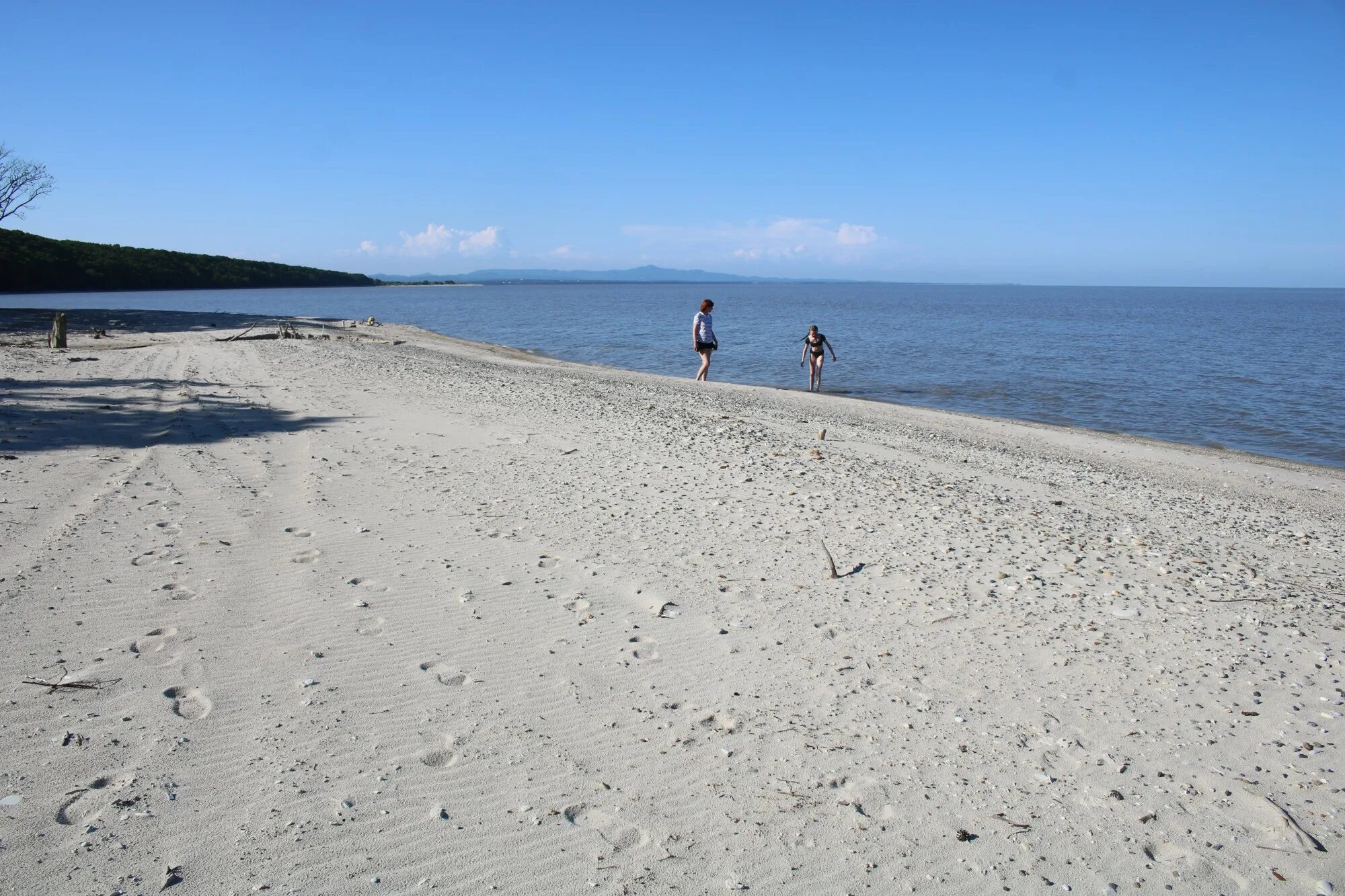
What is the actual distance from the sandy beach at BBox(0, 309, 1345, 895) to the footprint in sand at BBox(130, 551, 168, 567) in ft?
0.19

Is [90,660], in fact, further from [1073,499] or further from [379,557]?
[1073,499]

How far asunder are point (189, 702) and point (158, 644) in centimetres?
74

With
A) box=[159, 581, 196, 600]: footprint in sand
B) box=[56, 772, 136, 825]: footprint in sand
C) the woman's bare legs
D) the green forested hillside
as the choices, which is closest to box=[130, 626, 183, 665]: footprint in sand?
box=[159, 581, 196, 600]: footprint in sand

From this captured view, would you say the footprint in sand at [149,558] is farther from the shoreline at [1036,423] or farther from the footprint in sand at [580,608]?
the shoreline at [1036,423]

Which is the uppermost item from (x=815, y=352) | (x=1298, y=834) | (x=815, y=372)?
(x=815, y=352)

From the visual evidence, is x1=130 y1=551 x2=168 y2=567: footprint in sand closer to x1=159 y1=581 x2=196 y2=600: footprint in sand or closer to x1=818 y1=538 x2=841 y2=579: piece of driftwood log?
x1=159 y1=581 x2=196 y2=600: footprint in sand

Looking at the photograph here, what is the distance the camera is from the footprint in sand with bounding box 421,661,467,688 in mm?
4453

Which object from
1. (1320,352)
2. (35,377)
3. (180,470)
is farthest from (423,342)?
(1320,352)

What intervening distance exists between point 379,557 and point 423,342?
26.8 metres

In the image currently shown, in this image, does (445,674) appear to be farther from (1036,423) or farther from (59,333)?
(59,333)

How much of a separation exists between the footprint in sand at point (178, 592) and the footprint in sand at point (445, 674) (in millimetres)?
1814

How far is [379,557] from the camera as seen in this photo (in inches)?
243

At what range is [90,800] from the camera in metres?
3.29

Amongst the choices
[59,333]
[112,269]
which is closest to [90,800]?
[59,333]
